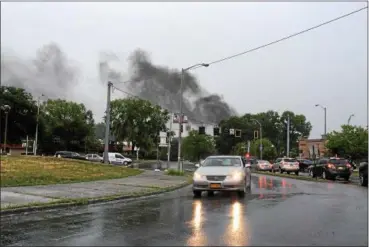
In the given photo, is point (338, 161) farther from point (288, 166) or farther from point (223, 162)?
point (223, 162)

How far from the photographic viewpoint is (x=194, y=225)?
30.6 feet

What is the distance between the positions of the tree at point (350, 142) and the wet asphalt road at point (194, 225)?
42.9 meters

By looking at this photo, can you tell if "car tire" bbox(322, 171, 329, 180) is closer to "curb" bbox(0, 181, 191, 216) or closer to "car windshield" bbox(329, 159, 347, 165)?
"car windshield" bbox(329, 159, 347, 165)

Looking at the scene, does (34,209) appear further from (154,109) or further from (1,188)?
(154,109)

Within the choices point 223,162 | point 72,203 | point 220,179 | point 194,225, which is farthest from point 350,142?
point 194,225

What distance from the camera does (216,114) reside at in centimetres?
10025

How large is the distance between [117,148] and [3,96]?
4173 cm

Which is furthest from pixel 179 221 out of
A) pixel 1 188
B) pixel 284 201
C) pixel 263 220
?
pixel 1 188

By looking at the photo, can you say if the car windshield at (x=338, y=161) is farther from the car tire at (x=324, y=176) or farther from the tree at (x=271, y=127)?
the tree at (x=271, y=127)

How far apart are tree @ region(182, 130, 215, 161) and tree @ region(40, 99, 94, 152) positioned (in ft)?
120

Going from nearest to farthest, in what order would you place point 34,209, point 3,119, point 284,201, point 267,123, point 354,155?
point 34,209, point 284,201, point 354,155, point 3,119, point 267,123

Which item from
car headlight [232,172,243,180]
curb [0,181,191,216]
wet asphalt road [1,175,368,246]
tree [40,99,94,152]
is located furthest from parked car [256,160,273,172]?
tree [40,99,94,152]

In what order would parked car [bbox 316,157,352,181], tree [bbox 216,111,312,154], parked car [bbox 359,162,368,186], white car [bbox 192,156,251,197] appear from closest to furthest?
white car [bbox 192,156,251,197] → parked car [bbox 359,162,368,186] → parked car [bbox 316,157,352,181] → tree [bbox 216,111,312,154]

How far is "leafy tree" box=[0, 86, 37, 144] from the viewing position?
7519 cm
